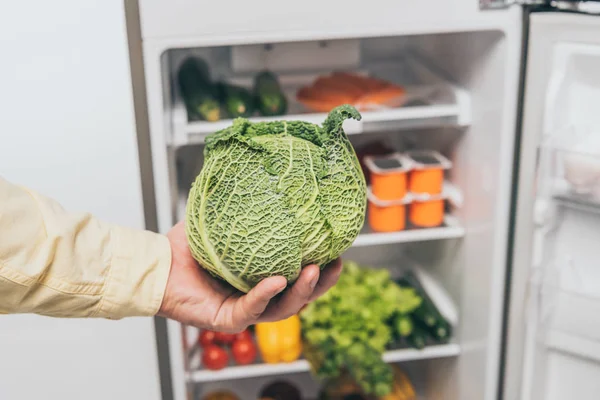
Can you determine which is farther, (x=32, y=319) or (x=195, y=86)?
(x=195, y=86)

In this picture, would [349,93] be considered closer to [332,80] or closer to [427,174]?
[332,80]

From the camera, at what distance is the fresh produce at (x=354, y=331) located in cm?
171

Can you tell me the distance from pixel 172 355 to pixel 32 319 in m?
0.32

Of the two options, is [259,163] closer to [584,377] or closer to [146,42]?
[146,42]

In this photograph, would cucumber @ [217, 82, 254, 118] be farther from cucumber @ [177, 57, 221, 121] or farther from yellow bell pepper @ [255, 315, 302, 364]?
yellow bell pepper @ [255, 315, 302, 364]

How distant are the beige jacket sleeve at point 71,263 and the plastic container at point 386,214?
0.69 metres

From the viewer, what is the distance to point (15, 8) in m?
1.24

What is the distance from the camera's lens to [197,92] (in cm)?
162

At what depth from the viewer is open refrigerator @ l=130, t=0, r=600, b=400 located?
1318mm

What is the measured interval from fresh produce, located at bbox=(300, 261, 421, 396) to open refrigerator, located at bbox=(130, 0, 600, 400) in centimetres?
6

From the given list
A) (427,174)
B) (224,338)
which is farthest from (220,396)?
(427,174)

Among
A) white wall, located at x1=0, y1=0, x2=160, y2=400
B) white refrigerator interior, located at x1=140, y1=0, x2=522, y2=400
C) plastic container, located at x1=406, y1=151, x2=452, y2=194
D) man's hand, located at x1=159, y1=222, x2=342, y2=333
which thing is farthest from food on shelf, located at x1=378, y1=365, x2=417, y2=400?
man's hand, located at x1=159, y1=222, x2=342, y2=333

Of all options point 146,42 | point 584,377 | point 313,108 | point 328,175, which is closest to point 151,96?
point 146,42

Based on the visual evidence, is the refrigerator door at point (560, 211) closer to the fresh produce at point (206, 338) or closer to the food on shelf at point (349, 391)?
the food on shelf at point (349, 391)
